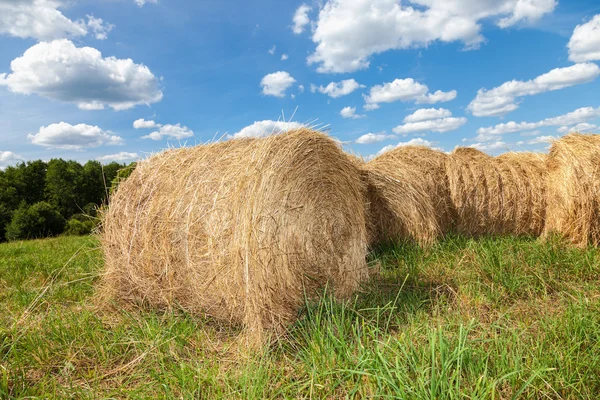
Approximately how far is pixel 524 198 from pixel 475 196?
1.07 m

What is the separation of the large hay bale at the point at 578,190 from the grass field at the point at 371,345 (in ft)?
6.27

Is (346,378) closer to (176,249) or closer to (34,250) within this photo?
(176,249)

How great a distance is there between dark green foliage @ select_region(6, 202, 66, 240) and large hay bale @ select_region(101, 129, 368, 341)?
17998 mm

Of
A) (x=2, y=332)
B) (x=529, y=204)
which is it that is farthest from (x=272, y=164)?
(x=529, y=204)

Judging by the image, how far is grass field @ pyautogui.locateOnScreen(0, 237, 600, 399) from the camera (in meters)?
2.86

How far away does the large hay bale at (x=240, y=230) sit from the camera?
3.81 meters

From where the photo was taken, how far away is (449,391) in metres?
2.43

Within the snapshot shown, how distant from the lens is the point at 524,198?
8.49 meters

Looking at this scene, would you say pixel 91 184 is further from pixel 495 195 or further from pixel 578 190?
pixel 578 190

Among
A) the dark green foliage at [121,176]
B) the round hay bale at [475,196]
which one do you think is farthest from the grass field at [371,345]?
the round hay bale at [475,196]

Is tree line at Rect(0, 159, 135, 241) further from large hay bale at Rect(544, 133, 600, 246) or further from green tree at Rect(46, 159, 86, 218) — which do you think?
large hay bale at Rect(544, 133, 600, 246)

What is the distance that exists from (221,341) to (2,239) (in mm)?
23367

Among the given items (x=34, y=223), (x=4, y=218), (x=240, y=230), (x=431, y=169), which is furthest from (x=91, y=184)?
(x=240, y=230)

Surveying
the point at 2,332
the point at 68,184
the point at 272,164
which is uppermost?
the point at 68,184
